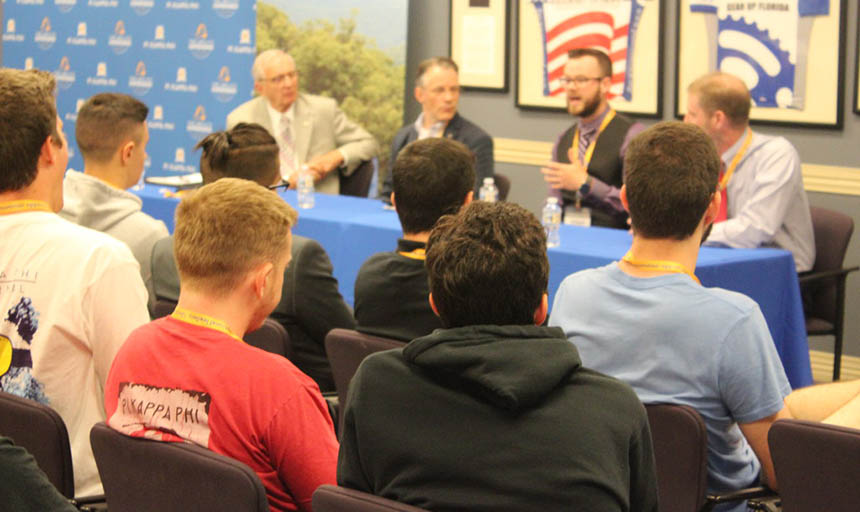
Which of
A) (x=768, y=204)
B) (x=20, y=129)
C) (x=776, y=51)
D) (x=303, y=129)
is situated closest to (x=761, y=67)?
(x=776, y=51)

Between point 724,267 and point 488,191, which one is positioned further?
point 488,191

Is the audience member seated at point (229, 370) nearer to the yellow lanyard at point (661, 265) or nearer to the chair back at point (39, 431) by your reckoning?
the chair back at point (39, 431)

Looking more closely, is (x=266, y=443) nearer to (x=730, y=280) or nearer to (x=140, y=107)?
(x=140, y=107)

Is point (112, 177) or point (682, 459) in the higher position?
point (112, 177)

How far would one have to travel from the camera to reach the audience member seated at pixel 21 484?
1.11m

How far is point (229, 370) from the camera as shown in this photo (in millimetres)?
1797

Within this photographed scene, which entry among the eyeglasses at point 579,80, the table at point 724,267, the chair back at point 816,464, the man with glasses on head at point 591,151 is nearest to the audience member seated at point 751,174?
the table at point 724,267

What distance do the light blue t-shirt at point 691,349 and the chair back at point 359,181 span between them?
3887 millimetres

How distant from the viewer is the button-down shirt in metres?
4.30

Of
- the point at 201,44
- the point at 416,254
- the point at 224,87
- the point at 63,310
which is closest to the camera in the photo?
the point at 63,310

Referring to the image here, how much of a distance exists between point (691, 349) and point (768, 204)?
2475mm

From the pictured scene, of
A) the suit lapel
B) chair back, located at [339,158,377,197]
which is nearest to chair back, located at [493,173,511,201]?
chair back, located at [339,158,377,197]

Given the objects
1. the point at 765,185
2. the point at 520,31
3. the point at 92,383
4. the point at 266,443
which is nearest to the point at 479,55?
the point at 520,31

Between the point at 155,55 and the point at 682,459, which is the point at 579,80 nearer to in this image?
the point at 682,459
